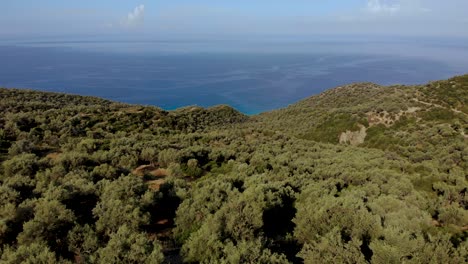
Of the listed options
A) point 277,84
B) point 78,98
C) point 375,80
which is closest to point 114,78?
point 277,84

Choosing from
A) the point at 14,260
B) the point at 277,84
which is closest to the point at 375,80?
the point at 277,84

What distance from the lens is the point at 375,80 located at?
142500 millimetres

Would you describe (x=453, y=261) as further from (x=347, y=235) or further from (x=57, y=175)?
(x=57, y=175)

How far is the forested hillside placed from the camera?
6457mm

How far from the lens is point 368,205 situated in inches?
398

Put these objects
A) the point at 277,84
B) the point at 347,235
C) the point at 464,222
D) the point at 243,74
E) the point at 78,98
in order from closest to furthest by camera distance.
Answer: the point at 347,235 → the point at 464,222 → the point at 78,98 → the point at 277,84 → the point at 243,74

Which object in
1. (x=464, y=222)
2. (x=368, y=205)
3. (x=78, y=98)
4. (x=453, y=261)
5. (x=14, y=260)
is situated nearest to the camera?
(x=14, y=260)

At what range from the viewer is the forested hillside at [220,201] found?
6457 mm

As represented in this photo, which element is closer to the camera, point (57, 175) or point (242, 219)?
point (242, 219)

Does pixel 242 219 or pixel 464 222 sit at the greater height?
pixel 242 219

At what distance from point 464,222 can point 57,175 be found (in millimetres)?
16038

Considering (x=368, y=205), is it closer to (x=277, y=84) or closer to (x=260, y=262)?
(x=260, y=262)

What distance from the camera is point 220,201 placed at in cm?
930

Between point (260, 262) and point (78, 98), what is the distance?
53.5 metres
